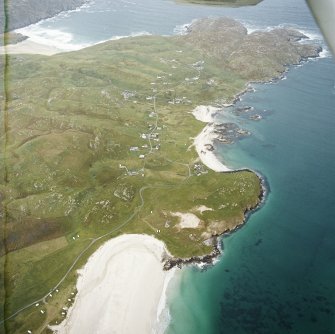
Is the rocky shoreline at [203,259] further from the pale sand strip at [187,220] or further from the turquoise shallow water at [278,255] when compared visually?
the pale sand strip at [187,220]

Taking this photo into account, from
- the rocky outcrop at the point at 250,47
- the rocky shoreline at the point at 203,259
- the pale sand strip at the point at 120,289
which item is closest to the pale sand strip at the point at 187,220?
the rocky shoreline at the point at 203,259

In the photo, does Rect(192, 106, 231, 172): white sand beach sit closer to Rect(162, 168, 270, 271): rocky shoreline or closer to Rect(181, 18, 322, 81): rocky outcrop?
Rect(162, 168, 270, 271): rocky shoreline

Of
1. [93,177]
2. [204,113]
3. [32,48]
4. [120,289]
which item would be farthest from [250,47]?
[120,289]

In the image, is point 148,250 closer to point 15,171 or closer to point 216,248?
point 216,248

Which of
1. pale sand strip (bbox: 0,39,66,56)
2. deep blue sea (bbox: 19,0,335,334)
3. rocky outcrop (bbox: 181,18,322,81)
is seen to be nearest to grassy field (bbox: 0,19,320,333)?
deep blue sea (bbox: 19,0,335,334)

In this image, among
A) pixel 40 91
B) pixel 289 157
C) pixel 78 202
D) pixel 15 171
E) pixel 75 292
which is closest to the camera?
pixel 75 292

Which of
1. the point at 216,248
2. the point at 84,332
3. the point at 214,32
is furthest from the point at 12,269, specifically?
the point at 214,32
